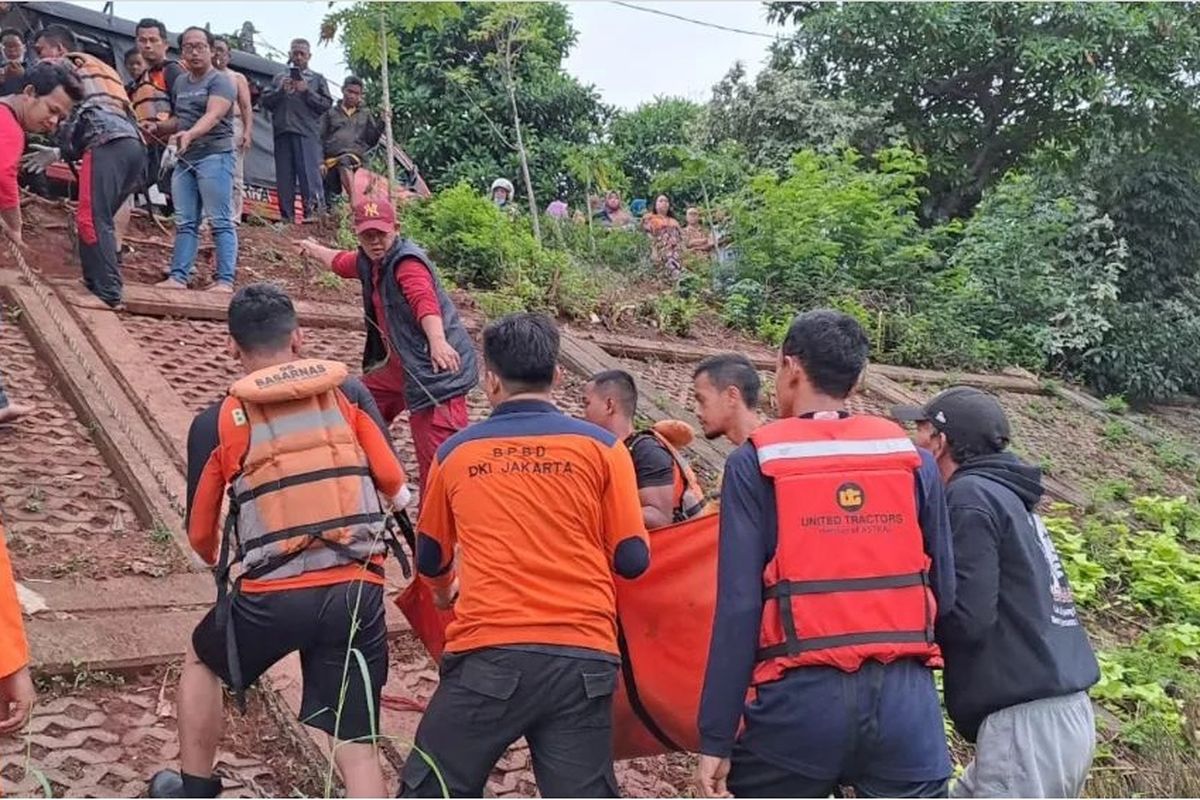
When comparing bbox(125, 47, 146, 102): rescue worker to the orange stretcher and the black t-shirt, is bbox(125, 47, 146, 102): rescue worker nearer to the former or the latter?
the black t-shirt

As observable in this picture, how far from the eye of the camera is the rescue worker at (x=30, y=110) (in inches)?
197

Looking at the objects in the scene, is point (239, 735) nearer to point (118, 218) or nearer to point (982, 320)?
point (118, 218)

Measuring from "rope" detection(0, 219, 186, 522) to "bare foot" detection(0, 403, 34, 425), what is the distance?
1.28ft

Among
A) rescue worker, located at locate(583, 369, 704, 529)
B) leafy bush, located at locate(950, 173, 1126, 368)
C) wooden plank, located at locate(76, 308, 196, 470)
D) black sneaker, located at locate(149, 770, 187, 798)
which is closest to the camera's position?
black sneaker, located at locate(149, 770, 187, 798)

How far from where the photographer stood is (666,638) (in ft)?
9.78

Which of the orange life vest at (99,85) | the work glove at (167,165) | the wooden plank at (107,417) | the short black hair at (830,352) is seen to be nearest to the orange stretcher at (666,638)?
the short black hair at (830,352)

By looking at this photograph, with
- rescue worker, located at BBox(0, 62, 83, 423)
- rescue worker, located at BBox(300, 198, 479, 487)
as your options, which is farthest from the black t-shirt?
rescue worker, located at BBox(0, 62, 83, 423)

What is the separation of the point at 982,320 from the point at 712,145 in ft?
17.5

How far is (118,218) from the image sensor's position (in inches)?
304

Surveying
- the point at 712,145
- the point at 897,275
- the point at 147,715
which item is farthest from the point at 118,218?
the point at 712,145

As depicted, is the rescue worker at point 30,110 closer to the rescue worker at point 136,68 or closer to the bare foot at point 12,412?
the bare foot at point 12,412

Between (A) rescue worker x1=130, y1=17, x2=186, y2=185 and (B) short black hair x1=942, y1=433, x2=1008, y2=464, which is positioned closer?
(B) short black hair x1=942, y1=433, x2=1008, y2=464

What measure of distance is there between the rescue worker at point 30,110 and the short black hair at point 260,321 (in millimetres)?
2715

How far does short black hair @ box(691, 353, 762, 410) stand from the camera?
11.7 ft
